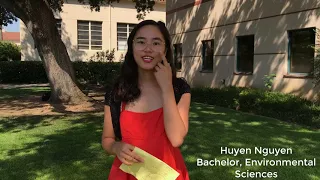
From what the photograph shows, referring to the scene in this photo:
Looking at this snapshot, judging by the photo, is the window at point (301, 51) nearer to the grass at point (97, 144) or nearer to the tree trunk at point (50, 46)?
the grass at point (97, 144)

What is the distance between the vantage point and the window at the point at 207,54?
50.2 feet

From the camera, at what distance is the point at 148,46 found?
5.82 ft

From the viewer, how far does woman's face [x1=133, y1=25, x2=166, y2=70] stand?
1768 millimetres

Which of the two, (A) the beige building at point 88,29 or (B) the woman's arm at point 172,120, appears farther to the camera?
(A) the beige building at point 88,29

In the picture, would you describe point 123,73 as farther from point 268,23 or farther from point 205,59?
point 205,59

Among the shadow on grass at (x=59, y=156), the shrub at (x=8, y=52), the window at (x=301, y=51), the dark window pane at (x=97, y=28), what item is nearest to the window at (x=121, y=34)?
the dark window pane at (x=97, y=28)

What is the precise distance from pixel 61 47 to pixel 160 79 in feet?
34.2

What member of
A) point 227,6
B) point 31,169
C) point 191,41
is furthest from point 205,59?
point 31,169

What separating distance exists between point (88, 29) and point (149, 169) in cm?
2497

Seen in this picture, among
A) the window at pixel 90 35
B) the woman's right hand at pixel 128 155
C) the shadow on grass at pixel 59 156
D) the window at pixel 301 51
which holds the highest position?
the window at pixel 90 35

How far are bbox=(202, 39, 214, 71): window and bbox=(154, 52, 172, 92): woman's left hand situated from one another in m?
13.6

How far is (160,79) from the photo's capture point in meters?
1.70

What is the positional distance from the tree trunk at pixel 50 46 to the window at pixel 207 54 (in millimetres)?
6298

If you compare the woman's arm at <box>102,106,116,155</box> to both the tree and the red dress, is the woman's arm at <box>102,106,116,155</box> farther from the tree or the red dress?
the tree
